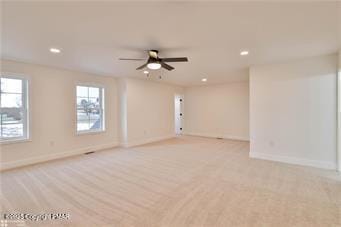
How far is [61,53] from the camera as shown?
3.57 meters

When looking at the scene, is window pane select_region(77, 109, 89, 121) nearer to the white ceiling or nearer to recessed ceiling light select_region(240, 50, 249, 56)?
the white ceiling

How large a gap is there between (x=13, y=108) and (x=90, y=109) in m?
1.88

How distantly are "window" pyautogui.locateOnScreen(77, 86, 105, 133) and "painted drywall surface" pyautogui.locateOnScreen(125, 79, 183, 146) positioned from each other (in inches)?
35.8

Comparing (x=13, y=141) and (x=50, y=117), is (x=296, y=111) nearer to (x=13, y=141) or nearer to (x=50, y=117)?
(x=50, y=117)

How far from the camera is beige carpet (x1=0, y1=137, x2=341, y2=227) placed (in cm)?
216

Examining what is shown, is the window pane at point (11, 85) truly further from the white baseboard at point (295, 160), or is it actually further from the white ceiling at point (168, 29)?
the white baseboard at point (295, 160)

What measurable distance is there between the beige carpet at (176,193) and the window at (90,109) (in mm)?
1359

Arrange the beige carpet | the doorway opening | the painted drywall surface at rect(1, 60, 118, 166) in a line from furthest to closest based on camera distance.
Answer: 1. the doorway opening
2. the painted drywall surface at rect(1, 60, 118, 166)
3. the beige carpet

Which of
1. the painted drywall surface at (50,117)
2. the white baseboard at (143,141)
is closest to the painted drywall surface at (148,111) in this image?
the white baseboard at (143,141)

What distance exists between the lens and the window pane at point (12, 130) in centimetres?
403

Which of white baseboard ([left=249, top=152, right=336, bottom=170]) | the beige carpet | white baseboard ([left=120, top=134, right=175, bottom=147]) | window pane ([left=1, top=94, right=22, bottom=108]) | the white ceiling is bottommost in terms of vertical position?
the beige carpet

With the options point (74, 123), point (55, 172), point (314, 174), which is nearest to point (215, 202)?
point (314, 174)

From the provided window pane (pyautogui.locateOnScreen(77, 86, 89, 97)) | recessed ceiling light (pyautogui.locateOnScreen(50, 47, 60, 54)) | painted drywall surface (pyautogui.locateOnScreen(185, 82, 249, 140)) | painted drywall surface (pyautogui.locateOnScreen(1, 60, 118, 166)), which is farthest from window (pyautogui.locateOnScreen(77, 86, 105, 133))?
painted drywall surface (pyautogui.locateOnScreen(185, 82, 249, 140))

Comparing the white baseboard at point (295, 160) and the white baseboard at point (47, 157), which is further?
the white baseboard at point (47, 157)
